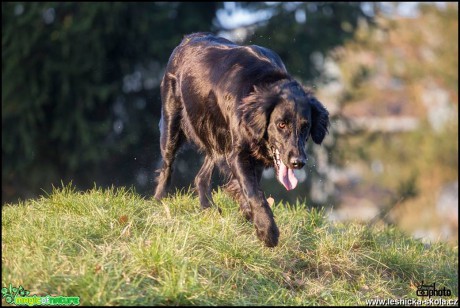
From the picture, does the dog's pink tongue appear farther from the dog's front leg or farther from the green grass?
the green grass

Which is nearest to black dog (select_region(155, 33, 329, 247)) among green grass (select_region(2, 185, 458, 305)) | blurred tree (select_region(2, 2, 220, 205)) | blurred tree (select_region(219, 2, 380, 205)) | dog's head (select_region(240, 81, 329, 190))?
dog's head (select_region(240, 81, 329, 190))

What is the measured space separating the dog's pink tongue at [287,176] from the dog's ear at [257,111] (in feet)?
1.00

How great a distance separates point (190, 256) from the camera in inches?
196

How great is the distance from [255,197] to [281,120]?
62cm

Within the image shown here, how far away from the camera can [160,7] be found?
1506cm

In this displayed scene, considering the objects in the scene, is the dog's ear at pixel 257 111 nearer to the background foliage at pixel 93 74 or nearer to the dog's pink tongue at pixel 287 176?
the dog's pink tongue at pixel 287 176

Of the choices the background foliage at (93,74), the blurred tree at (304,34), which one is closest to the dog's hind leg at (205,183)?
the background foliage at (93,74)

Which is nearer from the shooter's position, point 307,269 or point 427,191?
point 307,269

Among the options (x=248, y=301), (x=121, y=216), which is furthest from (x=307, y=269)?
(x=121, y=216)

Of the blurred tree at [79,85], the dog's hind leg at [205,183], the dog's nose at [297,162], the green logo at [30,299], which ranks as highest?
the dog's nose at [297,162]

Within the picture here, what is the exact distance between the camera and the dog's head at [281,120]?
579 centimetres

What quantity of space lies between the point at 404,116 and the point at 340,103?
1334cm

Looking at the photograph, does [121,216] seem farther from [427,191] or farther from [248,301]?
[427,191]

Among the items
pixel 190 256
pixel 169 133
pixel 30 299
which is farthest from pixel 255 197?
pixel 30 299
